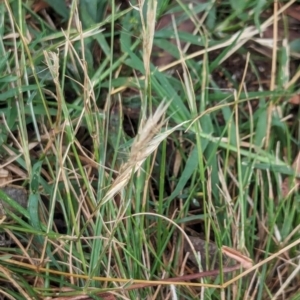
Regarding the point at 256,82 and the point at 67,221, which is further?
the point at 256,82

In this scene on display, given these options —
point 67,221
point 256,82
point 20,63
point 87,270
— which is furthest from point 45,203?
point 256,82

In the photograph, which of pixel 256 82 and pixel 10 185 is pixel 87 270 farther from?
pixel 256 82

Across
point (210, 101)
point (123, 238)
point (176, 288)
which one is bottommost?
point (176, 288)

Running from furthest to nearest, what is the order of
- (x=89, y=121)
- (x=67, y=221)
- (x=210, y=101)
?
(x=210, y=101), (x=67, y=221), (x=89, y=121)

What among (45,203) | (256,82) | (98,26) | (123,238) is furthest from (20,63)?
(256,82)

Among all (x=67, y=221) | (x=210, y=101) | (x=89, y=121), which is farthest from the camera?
(x=210, y=101)

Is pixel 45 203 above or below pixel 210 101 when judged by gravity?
below

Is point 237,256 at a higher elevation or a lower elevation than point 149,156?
lower
